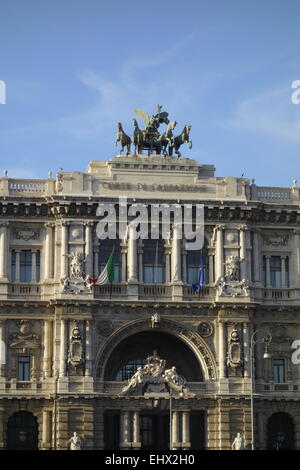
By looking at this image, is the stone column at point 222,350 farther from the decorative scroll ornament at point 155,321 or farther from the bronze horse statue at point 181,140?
the bronze horse statue at point 181,140

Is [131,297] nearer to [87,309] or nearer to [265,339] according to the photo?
[87,309]

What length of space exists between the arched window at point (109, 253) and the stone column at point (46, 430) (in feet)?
33.6

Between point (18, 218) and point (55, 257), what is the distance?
375 centimetres

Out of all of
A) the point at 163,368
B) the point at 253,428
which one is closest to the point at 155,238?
the point at 163,368

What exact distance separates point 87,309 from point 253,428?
13.5m

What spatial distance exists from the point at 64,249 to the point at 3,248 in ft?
13.6

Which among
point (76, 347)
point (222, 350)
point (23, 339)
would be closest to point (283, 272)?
point (222, 350)

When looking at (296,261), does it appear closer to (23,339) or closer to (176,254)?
(176,254)

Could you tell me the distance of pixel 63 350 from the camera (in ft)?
285

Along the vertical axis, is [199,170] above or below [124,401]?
above

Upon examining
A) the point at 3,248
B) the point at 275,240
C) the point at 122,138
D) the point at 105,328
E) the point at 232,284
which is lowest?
the point at 105,328

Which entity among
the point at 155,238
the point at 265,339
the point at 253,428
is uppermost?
the point at 155,238

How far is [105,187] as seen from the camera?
90.0 metres

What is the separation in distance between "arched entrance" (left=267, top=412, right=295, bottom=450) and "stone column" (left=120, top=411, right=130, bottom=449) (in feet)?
32.5
